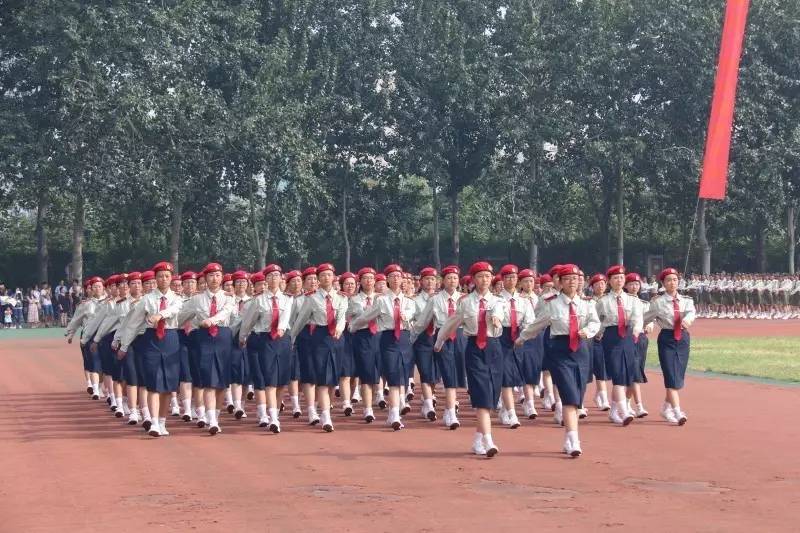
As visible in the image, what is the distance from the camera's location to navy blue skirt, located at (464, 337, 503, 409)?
13797 millimetres

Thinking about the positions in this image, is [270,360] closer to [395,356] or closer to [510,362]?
[395,356]

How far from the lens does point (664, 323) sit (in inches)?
663

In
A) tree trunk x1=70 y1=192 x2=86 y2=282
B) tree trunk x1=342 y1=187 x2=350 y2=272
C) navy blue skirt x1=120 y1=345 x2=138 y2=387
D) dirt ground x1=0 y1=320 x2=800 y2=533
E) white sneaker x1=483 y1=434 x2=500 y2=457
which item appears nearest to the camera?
dirt ground x1=0 y1=320 x2=800 y2=533

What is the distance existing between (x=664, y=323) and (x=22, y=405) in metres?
9.34

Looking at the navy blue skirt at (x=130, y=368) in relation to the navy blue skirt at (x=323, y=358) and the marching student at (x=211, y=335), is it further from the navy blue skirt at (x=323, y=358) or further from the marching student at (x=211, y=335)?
the navy blue skirt at (x=323, y=358)

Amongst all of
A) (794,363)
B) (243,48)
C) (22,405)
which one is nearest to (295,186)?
(243,48)

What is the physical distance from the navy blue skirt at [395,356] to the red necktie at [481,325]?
8.81ft

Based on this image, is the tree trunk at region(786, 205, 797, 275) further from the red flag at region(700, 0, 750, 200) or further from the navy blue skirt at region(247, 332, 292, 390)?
the navy blue skirt at region(247, 332, 292, 390)

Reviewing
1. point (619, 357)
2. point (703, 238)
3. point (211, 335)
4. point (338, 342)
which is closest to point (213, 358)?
point (211, 335)

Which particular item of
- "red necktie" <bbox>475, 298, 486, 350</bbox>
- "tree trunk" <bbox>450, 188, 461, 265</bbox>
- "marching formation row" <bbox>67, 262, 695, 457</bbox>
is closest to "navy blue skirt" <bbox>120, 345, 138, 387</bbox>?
"marching formation row" <bbox>67, 262, 695, 457</bbox>

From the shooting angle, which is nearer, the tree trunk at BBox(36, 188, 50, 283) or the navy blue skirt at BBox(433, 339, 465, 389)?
the navy blue skirt at BBox(433, 339, 465, 389)

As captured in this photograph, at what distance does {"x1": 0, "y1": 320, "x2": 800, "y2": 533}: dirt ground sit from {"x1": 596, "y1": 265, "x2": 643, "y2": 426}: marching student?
0.57 meters

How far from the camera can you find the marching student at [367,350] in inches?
677

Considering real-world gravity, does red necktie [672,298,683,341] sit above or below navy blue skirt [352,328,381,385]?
above
